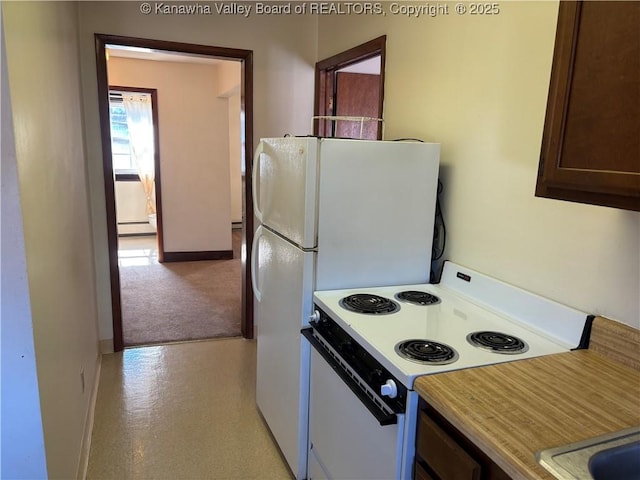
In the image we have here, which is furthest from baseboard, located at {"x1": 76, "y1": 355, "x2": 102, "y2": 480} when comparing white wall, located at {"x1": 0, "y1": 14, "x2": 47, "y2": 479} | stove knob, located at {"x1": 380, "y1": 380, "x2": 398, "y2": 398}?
stove knob, located at {"x1": 380, "y1": 380, "x2": 398, "y2": 398}

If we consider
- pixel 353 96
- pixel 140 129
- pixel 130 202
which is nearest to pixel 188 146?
pixel 140 129

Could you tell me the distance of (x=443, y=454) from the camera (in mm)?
1132

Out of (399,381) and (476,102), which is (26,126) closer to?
(399,381)

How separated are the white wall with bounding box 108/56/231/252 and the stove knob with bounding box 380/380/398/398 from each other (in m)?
5.02

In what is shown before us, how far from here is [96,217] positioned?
3107 millimetres

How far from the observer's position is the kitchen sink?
0.88 meters

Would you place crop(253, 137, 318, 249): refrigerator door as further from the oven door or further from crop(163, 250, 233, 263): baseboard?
crop(163, 250, 233, 263): baseboard

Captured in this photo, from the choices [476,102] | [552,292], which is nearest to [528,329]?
[552,292]

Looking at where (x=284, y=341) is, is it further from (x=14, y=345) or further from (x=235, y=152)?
(x=235, y=152)

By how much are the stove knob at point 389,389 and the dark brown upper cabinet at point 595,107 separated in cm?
67

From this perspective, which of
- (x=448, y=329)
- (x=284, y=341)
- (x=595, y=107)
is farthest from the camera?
(x=284, y=341)

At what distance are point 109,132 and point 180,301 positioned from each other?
1.90 m

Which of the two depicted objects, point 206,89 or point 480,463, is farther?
point 206,89

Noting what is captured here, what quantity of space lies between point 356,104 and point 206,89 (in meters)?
3.15
